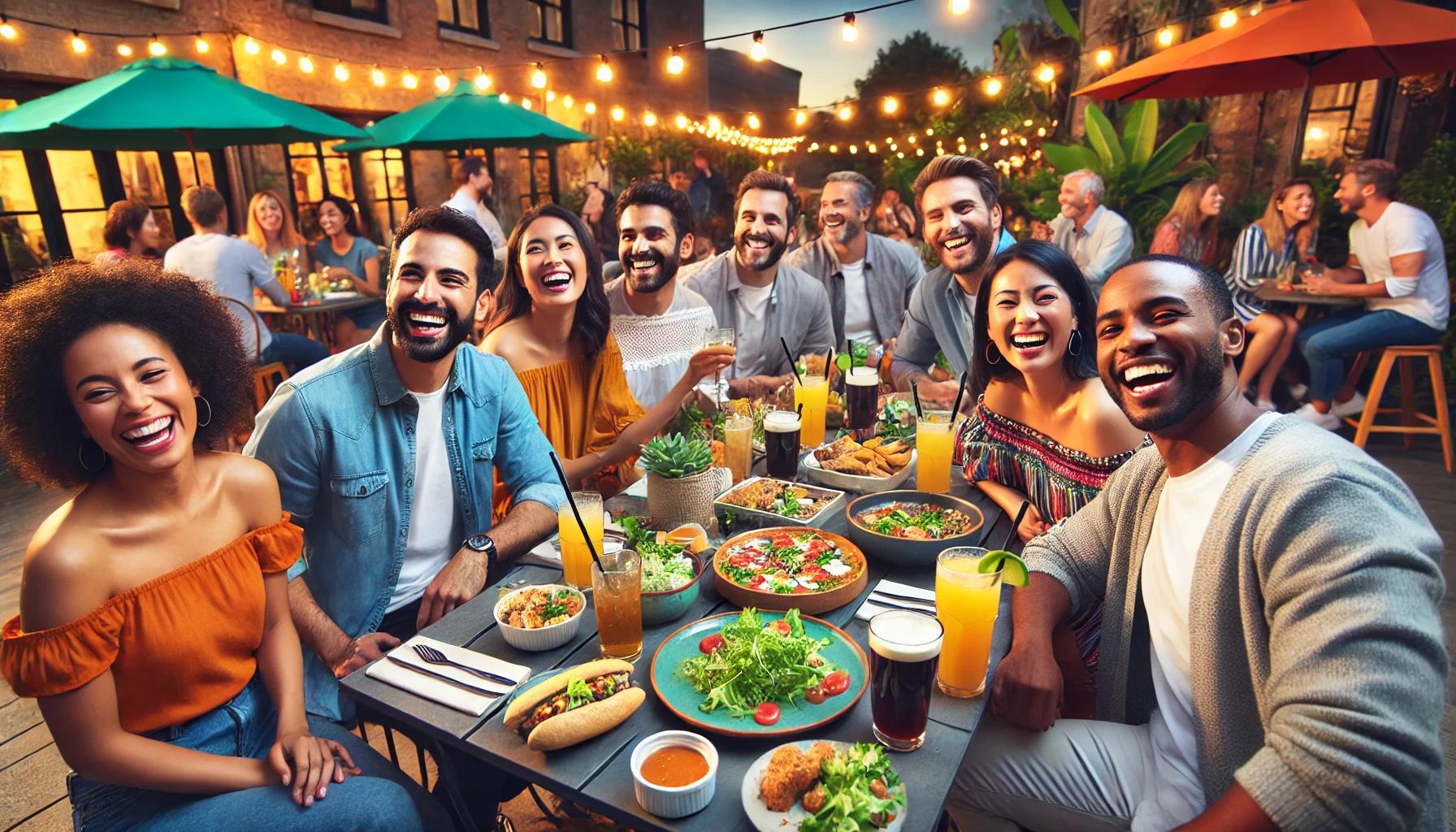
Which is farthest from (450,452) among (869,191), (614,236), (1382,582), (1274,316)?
(614,236)

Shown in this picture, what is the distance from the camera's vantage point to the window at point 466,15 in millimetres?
10766

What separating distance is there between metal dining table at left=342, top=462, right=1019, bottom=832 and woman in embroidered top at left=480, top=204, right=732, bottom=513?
1.22 metres

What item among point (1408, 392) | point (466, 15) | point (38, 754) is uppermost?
point (466, 15)

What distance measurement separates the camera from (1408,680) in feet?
3.69

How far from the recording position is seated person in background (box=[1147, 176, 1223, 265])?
637 cm

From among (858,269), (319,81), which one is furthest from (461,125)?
(858,269)

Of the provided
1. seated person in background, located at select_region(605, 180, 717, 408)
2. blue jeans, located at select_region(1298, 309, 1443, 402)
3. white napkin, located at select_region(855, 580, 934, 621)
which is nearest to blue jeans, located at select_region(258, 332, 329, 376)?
seated person in background, located at select_region(605, 180, 717, 408)

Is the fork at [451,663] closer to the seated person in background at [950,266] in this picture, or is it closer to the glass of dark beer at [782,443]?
the glass of dark beer at [782,443]

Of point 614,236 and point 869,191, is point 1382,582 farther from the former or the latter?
point 614,236

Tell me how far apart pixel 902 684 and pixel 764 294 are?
10.5 feet

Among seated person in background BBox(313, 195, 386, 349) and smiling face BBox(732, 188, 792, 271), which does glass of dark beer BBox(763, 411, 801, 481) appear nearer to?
smiling face BBox(732, 188, 792, 271)

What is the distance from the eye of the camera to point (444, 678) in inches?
63.5

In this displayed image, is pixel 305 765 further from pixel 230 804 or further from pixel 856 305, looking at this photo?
pixel 856 305

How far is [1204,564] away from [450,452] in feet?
6.84
